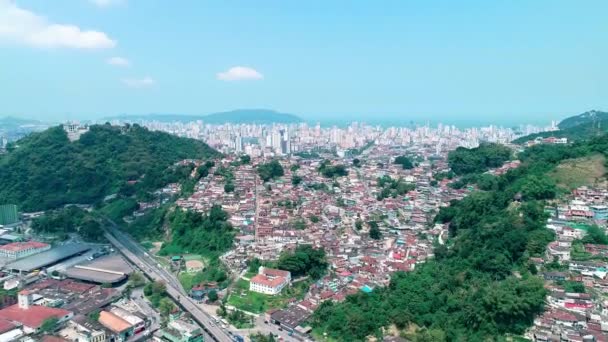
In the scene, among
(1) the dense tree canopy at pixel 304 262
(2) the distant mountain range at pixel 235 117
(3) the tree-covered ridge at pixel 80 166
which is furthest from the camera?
(2) the distant mountain range at pixel 235 117

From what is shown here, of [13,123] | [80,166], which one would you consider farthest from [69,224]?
[13,123]

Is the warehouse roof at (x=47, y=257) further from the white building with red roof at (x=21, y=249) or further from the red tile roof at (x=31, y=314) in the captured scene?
the red tile roof at (x=31, y=314)

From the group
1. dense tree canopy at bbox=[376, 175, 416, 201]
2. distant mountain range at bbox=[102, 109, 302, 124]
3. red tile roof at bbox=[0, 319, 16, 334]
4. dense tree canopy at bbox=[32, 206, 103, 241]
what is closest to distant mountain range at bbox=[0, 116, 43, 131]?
distant mountain range at bbox=[102, 109, 302, 124]

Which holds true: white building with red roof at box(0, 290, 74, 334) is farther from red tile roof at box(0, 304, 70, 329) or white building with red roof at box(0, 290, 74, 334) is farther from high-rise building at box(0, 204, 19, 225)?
high-rise building at box(0, 204, 19, 225)

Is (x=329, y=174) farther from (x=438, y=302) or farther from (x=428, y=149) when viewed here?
(x=428, y=149)

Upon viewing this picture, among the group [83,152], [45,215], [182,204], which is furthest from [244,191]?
[83,152]

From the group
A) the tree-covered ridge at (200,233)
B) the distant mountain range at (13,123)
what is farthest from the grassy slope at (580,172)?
the distant mountain range at (13,123)
